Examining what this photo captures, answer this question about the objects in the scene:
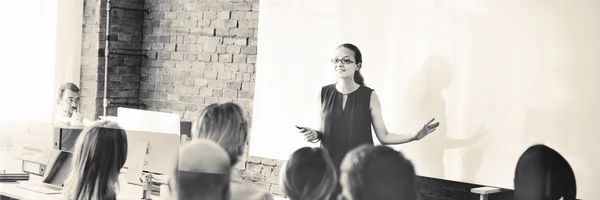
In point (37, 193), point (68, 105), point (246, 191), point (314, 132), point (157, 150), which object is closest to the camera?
point (314, 132)

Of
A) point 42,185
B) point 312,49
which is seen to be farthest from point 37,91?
point 312,49

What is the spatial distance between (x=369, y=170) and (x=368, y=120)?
0.85 ft

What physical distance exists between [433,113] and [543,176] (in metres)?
0.61

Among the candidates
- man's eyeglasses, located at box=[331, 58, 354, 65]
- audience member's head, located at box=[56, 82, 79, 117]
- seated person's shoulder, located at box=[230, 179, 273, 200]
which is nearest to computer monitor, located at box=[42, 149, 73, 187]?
audience member's head, located at box=[56, 82, 79, 117]

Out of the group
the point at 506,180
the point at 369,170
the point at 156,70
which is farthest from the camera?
the point at 156,70

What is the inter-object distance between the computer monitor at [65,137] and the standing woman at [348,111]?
1869mm

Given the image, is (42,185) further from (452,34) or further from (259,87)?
(452,34)

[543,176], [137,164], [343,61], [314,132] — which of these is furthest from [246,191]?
[543,176]

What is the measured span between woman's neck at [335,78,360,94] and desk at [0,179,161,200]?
149 cm

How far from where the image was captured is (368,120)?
421 centimetres

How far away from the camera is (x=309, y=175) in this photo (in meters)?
4.37

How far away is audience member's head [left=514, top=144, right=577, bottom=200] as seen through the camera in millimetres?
3631

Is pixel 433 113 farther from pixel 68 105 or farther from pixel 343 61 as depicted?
pixel 68 105

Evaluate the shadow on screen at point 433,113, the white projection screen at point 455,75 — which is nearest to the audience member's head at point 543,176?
the white projection screen at point 455,75
